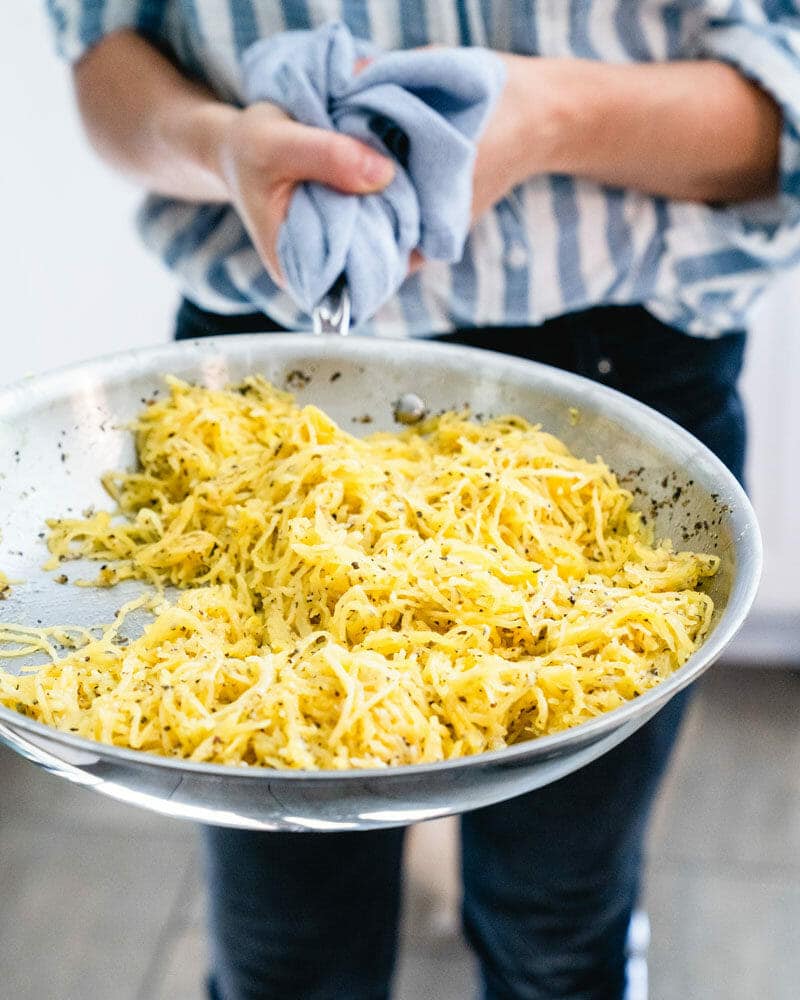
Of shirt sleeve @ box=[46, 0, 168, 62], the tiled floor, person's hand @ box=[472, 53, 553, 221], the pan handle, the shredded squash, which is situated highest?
shirt sleeve @ box=[46, 0, 168, 62]

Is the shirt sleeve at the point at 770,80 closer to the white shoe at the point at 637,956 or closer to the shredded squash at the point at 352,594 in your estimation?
the shredded squash at the point at 352,594

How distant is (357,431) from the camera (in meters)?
0.76

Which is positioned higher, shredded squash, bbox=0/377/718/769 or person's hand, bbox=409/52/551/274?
person's hand, bbox=409/52/551/274

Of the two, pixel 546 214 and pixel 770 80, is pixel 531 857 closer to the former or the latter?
pixel 546 214

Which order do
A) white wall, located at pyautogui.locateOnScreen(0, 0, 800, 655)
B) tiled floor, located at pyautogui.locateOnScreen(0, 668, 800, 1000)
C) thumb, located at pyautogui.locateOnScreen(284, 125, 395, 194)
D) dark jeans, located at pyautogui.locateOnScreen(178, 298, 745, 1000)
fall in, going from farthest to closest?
1. white wall, located at pyautogui.locateOnScreen(0, 0, 800, 655)
2. tiled floor, located at pyautogui.locateOnScreen(0, 668, 800, 1000)
3. dark jeans, located at pyautogui.locateOnScreen(178, 298, 745, 1000)
4. thumb, located at pyautogui.locateOnScreen(284, 125, 395, 194)

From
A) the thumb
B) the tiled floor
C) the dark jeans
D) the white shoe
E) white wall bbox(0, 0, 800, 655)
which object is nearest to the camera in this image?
the thumb

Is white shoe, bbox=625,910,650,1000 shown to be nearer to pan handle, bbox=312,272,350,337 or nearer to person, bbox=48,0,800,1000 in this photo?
person, bbox=48,0,800,1000

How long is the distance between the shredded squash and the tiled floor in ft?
2.58

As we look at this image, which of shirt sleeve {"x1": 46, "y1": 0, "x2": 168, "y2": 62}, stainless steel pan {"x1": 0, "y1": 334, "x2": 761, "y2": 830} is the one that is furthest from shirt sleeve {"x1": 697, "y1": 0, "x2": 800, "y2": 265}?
shirt sleeve {"x1": 46, "y1": 0, "x2": 168, "y2": 62}

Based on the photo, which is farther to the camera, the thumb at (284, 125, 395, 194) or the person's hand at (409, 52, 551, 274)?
the person's hand at (409, 52, 551, 274)

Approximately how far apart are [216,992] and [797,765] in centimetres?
86

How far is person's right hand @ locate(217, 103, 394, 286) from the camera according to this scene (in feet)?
2.25

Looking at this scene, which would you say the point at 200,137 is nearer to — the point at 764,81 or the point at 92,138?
the point at 92,138

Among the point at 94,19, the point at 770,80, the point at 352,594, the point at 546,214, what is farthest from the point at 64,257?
the point at 352,594
